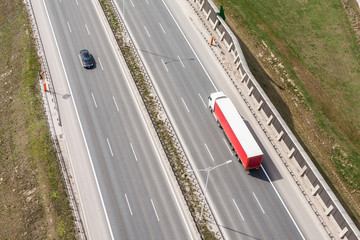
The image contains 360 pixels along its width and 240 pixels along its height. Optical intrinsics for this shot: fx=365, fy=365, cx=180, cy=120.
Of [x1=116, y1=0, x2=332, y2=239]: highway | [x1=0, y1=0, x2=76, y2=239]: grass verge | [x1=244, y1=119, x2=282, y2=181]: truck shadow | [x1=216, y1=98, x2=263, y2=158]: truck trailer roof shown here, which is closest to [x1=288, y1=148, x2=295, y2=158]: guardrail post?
[x1=244, y1=119, x2=282, y2=181]: truck shadow

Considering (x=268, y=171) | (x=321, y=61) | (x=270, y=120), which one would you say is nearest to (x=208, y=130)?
(x=270, y=120)

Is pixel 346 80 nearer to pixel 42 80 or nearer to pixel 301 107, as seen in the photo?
pixel 301 107

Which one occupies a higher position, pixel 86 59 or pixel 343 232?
pixel 343 232

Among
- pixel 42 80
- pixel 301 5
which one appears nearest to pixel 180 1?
pixel 301 5

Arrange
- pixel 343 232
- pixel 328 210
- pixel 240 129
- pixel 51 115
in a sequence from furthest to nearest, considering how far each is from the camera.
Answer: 1. pixel 51 115
2. pixel 240 129
3. pixel 328 210
4. pixel 343 232

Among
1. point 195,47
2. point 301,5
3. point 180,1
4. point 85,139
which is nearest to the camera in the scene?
point 85,139

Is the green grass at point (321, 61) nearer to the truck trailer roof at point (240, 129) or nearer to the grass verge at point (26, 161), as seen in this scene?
the truck trailer roof at point (240, 129)

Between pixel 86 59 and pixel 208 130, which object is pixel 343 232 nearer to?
pixel 208 130
